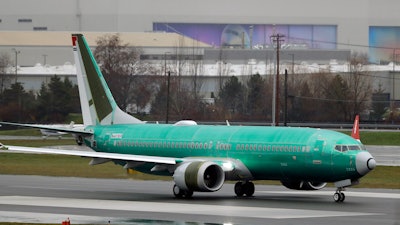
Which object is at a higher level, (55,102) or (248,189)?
(55,102)

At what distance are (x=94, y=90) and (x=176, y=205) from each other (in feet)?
34.9

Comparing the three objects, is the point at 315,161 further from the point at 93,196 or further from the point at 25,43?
the point at 25,43

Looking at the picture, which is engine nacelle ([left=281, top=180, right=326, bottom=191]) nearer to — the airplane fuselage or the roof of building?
the airplane fuselage

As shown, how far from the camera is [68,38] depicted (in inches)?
6304

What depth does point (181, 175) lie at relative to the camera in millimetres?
A: 43250

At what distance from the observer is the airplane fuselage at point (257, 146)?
41.9 m

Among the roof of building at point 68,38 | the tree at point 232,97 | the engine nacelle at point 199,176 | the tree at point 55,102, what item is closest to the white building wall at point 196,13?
the roof of building at point 68,38

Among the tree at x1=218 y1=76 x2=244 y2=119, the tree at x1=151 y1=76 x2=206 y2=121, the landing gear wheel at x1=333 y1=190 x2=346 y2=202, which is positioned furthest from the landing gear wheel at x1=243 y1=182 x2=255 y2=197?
the tree at x1=218 y1=76 x2=244 y2=119

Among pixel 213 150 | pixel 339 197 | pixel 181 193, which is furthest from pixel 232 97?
pixel 339 197

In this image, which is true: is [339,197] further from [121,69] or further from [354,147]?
[121,69]

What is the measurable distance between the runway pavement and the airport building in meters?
111

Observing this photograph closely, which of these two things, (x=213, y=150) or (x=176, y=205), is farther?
(x=213, y=150)

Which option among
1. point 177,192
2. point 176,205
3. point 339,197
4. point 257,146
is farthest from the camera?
point 177,192

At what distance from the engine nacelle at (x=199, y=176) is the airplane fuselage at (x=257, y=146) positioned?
4.53 feet
